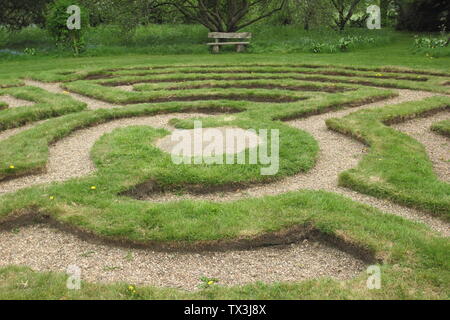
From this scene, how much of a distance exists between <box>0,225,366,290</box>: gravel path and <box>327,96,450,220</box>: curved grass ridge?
2152 millimetres

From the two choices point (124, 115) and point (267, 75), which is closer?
point (124, 115)

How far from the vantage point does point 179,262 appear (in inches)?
267

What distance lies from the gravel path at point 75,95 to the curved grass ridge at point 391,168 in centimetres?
716

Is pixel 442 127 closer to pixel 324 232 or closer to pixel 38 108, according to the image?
pixel 324 232

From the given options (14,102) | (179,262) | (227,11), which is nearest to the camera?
(179,262)

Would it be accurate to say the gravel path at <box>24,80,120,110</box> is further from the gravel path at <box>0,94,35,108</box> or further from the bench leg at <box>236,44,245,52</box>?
the bench leg at <box>236,44,245,52</box>

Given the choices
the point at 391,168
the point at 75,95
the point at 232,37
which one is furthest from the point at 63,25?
the point at 391,168

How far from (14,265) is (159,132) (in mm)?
6058

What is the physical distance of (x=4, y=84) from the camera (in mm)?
18844

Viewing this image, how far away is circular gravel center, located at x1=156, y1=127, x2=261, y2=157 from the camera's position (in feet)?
35.0

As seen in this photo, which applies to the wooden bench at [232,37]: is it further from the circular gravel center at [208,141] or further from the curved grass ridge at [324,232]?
the curved grass ridge at [324,232]

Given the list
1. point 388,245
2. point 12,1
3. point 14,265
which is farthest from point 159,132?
point 12,1

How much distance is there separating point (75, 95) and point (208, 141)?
777cm

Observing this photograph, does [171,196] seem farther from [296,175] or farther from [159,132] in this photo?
[159,132]
